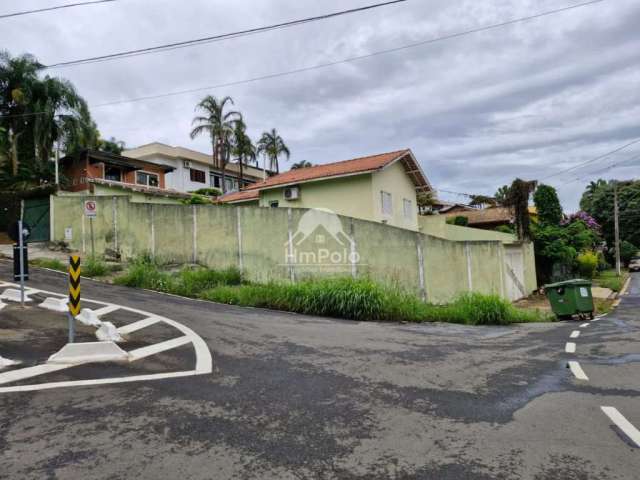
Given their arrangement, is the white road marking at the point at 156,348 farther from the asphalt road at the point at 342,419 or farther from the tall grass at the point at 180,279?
the tall grass at the point at 180,279

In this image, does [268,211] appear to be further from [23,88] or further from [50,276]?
[23,88]

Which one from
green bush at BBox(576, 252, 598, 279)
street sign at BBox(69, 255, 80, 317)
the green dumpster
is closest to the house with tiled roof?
the green dumpster

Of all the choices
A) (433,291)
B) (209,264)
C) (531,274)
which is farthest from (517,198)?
(209,264)

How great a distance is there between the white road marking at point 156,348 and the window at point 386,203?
16206 mm

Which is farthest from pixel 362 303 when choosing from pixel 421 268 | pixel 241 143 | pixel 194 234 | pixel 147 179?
pixel 241 143

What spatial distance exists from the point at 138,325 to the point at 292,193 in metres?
15.7

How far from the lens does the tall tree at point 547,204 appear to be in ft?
94.4

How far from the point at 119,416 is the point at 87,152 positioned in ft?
94.7

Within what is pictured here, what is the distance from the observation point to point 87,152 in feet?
93.2

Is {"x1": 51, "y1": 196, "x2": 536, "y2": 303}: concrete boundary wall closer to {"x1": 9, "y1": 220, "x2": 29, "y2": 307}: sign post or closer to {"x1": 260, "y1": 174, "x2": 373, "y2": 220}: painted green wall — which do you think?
{"x1": 260, "y1": 174, "x2": 373, "y2": 220}: painted green wall

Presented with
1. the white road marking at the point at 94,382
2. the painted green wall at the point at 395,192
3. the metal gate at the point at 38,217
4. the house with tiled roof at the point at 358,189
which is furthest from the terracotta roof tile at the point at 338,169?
the white road marking at the point at 94,382

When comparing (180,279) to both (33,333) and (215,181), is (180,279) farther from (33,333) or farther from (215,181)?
(215,181)

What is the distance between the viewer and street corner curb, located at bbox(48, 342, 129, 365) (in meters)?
5.98

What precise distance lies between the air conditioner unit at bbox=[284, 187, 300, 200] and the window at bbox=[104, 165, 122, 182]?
15.5 metres
